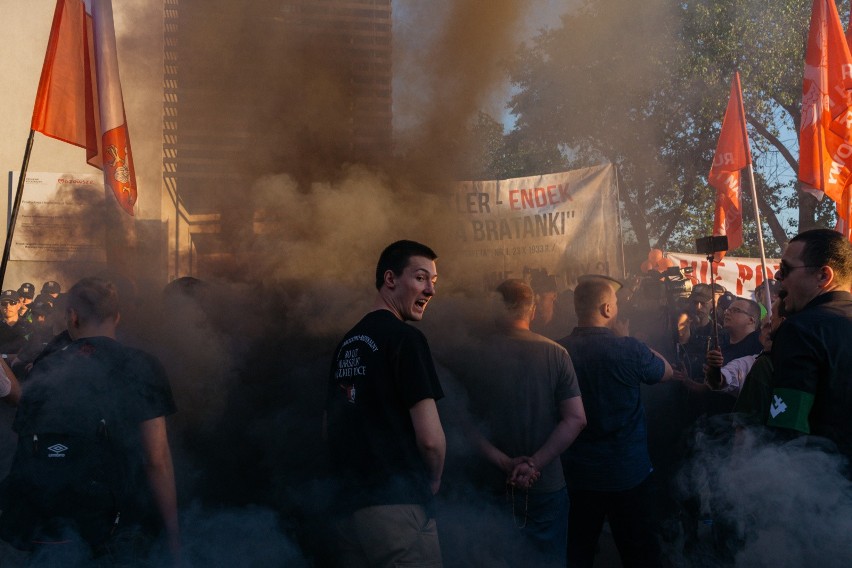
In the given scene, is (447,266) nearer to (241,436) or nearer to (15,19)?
(241,436)

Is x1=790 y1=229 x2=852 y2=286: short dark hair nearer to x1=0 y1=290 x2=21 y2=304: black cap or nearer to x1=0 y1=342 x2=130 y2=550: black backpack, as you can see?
x1=0 y1=342 x2=130 y2=550: black backpack

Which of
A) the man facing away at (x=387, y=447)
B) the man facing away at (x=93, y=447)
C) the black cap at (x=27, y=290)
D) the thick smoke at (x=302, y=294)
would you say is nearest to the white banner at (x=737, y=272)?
the thick smoke at (x=302, y=294)

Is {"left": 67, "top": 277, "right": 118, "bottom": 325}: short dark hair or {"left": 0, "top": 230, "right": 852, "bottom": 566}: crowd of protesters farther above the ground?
{"left": 67, "top": 277, "right": 118, "bottom": 325}: short dark hair

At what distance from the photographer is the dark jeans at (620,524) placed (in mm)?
3412

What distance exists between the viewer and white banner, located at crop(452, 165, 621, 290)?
662 cm

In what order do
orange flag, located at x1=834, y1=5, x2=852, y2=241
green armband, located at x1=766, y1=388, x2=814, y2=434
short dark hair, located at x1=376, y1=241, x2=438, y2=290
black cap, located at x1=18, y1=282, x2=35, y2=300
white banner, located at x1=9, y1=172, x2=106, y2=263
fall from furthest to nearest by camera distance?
black cap, located at x1=18, y1=282, x2=35, y2=300 → orange flag, located at x1=834, y1=5, x2=852, y2=241 → white banner, located at x1=9, y1=172, x2=106, y2=263 → short dark hair, located at x1=376, y1=241, x2=438, y2=290 → green armband, located at x1=766, y1=388, x2=814, y2=434

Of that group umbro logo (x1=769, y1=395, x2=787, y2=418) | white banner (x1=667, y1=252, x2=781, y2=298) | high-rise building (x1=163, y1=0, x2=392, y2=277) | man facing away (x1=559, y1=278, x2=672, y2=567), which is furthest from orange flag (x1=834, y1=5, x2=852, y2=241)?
white banner (x1=667, y1=252, x2=781, y2=298)

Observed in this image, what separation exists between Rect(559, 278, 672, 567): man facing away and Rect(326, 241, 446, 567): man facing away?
1218 millimetres

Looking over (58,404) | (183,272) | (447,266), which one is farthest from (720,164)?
(58,404)

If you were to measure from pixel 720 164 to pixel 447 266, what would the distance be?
3.09m

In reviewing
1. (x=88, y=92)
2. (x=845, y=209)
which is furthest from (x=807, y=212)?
(x=88, y=92)

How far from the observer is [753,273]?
33.2 ft

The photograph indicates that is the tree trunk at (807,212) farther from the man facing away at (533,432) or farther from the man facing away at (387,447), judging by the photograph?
the man facing away at (387,447)

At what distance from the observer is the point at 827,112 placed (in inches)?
218
